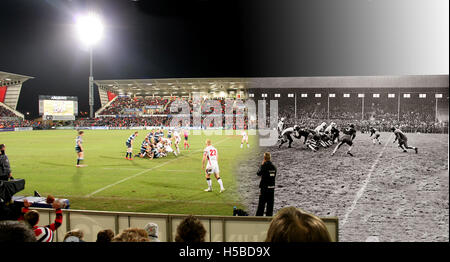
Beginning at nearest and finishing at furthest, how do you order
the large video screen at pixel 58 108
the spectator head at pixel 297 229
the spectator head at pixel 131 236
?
the spectator head at pixel 297 229, the spectator head at pixel 131 236, the large video screen at pixel 58 108

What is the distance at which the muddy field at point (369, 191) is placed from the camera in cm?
555

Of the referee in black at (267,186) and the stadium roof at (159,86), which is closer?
the referee in black at (267,186)

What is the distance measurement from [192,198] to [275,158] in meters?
7.78

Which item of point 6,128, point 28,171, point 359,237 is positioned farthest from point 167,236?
point 6,128

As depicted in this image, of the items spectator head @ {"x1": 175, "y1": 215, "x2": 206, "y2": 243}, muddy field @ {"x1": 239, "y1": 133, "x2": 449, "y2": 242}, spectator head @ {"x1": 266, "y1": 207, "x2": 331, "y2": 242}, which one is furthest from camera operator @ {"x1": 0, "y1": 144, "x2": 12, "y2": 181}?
spectator head @ {"x1": 266, "y1": 207, "x2": 331, "y2": 242}

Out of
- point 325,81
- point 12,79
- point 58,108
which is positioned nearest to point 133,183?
point 325,81

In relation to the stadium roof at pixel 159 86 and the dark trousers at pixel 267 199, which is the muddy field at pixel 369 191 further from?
the stadium roof at pixel 159 86

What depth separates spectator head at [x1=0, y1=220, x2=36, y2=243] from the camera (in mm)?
1706

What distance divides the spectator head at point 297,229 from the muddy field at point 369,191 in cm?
335

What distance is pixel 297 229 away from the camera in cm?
126

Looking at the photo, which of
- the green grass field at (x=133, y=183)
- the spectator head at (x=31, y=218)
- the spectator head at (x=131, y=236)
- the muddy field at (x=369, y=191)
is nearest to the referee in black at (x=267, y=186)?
the muddy field at (x=369, y=191)

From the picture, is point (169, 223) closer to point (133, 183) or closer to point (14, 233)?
point (14, 233)

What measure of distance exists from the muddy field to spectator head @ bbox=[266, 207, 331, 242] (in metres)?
3.35
